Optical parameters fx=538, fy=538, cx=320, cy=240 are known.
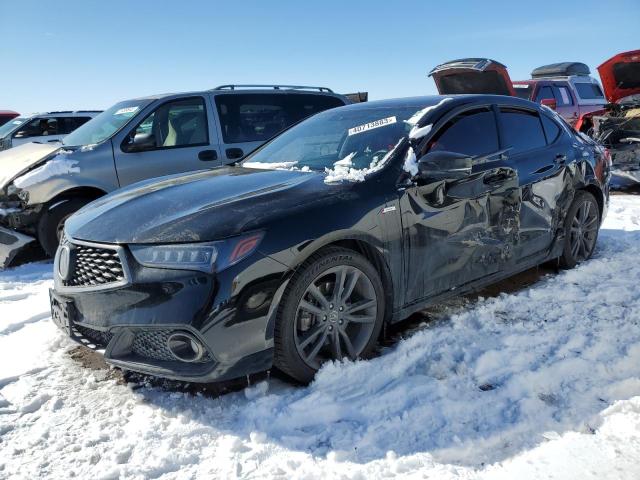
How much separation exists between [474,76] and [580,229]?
226 inches

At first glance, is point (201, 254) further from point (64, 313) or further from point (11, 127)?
point (11, 127)

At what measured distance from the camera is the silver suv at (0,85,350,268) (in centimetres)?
531

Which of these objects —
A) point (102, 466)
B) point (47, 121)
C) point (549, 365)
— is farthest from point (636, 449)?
point (47, 121)

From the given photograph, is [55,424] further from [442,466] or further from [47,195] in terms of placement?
[47,195]

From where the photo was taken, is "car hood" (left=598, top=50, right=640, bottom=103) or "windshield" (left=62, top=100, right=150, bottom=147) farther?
"car hood" (left=598, top=50, right=640, bottom=103)

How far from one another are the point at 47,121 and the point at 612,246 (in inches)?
481

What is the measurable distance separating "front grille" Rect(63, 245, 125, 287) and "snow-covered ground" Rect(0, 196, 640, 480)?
590 millimetres

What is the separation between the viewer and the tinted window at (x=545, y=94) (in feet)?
40.5

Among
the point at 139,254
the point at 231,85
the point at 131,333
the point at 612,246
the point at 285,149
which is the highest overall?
the point at 231,85

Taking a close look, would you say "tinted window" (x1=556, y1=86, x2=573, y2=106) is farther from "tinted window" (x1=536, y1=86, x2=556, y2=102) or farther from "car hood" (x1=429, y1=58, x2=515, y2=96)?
"car hood" (x1=429, y1=58, x2=515, y2=96)

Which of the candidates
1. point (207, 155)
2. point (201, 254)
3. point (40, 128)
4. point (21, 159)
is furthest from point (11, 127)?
point (201, 254)

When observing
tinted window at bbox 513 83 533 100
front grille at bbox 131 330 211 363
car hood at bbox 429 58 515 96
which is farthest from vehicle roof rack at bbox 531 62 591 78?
front grille at bbox 131 330 211 363

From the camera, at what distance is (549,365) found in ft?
9.49

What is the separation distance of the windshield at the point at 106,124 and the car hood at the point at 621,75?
8.84 metres
